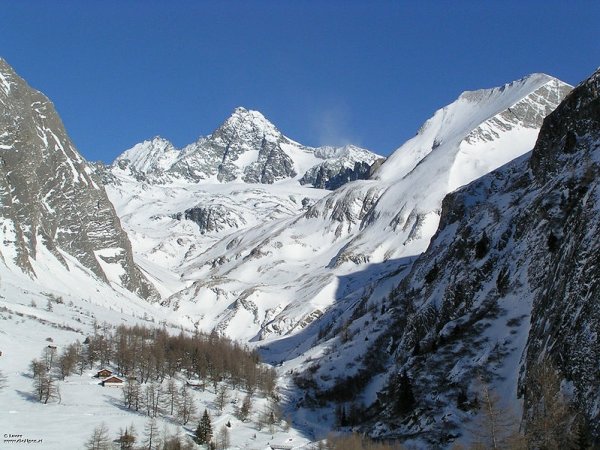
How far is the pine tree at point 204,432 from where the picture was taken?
9100 centimetres

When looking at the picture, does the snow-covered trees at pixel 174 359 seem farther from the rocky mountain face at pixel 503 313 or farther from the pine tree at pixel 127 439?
the pine tree at pixel 127 439

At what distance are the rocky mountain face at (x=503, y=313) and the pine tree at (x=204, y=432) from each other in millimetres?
22856

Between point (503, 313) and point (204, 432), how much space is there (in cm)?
4507

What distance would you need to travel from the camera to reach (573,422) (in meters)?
50.2

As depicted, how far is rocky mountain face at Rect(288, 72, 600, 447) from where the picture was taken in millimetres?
58656

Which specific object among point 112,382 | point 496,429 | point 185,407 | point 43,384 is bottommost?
point 496,429

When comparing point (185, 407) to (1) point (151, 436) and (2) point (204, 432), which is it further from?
(1) point (151, 436)

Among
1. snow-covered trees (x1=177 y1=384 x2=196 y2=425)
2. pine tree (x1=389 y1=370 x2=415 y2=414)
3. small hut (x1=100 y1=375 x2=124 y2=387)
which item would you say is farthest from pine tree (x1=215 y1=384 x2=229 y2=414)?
pine tree (x1=389 y1=370 x2=415 y2=414)

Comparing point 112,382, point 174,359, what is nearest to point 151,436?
point 112,382

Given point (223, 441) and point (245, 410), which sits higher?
point (245, 410)

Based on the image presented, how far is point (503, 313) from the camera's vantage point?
3270 inches

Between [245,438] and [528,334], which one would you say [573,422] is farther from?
[245,438]

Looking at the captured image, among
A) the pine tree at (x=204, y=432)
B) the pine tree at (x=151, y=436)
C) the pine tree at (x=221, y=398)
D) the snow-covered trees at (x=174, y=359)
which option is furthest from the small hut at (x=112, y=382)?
the pine tree at (x=204, y=432)

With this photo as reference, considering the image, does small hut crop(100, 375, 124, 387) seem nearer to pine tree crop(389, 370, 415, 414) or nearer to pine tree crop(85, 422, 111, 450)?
pine tree crop(85, 422, 111, 450)
